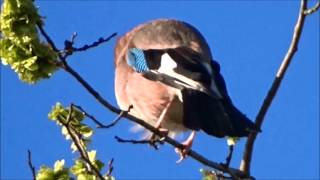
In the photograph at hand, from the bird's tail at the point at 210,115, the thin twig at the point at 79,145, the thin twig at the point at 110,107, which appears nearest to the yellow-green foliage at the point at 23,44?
the thin twig at the point at 110,107

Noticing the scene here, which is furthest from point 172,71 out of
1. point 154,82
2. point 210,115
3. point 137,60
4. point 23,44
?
point 23,44

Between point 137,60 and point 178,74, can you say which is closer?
point 178,74

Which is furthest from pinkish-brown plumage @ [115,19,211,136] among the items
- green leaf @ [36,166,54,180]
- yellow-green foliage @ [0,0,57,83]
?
green leaf @ [36,166,54,180]

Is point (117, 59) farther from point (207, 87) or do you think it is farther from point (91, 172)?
point (91, 172)

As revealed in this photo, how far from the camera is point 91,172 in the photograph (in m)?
5.13

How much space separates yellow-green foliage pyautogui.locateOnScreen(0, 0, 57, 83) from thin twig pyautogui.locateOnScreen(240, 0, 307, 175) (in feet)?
4.54

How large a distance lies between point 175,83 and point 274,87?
1.34 meters

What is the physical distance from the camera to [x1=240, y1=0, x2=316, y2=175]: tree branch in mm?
5184

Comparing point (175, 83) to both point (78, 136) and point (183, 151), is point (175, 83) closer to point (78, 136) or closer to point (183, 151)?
point (183, 151)

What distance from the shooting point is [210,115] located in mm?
6320

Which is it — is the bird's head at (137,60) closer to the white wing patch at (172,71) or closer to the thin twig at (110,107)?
the white wing patch at (172,71)

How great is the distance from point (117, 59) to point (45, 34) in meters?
3.55

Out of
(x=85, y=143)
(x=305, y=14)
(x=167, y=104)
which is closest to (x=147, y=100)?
(x=167, y=104)

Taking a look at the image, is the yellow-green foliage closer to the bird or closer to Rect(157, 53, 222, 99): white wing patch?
the bird
